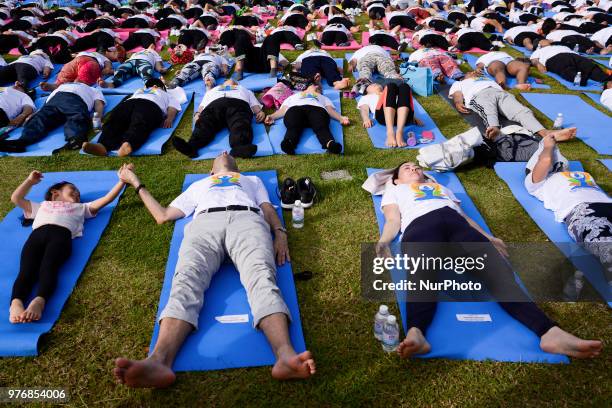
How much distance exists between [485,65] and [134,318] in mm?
9189

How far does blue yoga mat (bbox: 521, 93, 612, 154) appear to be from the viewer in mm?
6637

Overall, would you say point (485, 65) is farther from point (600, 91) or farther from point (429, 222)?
point (429, 222)

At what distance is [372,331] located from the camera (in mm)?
3516

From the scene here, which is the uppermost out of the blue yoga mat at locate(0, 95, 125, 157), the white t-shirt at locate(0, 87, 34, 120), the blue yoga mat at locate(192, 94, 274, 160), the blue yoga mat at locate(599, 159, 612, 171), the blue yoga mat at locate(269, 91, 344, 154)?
the white t-shirt at locate(0, 87, 34, 120)

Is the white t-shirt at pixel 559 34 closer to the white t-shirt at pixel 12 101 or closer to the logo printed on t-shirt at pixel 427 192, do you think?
the logo printed on t-shirt at pixel 427 192

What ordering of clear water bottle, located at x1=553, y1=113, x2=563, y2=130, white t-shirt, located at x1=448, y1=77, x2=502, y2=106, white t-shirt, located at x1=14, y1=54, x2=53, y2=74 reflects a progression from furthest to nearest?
1. white t-shirt, located at x1=14, y1=54, x2=53, y2=74
2. white t-shirt, located at x1=448, y1=77, x2=502, y2=106
3. clear water bottle, located at x1=553, y1=113, x2=563, y2=130

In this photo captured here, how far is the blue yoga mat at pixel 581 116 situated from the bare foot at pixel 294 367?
6.07 metres

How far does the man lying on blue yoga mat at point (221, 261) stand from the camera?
2932mm

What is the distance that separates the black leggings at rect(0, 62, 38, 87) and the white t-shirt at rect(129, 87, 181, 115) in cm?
355

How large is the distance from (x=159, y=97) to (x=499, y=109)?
6.16m

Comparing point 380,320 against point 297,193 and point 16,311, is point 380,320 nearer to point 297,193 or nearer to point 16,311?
point 297,193

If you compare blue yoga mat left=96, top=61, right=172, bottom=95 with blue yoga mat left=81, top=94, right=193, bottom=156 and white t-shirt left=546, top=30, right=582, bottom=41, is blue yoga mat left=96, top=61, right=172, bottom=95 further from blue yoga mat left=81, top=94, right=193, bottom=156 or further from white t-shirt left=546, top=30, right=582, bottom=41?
white t-shirt left=546, top=30, right=582, bottom=41

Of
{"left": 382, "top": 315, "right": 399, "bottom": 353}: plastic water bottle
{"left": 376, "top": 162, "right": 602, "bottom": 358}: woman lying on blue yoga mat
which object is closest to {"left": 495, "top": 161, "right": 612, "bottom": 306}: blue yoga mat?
{"left": 376, "top": 162, "right": 602, "bottom": 358}: woman lying on blue yoga mat

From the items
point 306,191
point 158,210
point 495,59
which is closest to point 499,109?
point 495,59
